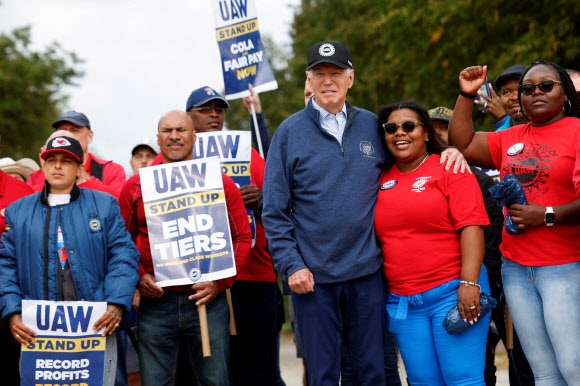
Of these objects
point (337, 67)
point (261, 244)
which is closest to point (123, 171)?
point (261, 244)

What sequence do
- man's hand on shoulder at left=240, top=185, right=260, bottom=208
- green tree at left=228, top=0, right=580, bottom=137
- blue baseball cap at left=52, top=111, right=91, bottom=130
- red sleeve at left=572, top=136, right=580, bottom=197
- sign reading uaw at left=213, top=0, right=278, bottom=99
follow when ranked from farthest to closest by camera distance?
green tree at left=228, top=0, right=580, bottom=137 < sign reading uaw at left=213, top=0, right=278, bottom=99 < blue baseball cap at left=52, top=111, right=91, bottom=130 < man's hand on shoulder at left=240, top=185, right=260, bottom=208 < red sleeve at left=572, top=136, right=580, bottom=197

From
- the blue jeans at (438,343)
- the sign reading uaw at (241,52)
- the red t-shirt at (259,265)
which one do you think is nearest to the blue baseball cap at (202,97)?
the sign reading uaw at (241,52)

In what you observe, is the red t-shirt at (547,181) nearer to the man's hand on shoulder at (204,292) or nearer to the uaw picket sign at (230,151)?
the man's hand on shoulder at (204,292)

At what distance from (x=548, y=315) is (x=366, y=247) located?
1184 mm

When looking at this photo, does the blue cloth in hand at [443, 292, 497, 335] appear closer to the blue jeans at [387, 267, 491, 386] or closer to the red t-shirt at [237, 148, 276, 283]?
the blue jeans at [387, 267, 491, 386]

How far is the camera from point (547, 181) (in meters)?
4.94

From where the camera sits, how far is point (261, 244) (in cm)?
698

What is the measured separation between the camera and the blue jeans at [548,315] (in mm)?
4801

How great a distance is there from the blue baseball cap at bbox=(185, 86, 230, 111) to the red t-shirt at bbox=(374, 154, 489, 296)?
2513mm

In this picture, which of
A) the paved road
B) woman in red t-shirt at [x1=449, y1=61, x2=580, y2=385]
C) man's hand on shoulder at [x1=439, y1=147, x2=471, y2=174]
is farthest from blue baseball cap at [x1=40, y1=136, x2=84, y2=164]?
the paved road

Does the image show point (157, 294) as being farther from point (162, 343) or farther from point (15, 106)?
point (15, 106)

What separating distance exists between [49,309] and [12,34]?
66.8 feet

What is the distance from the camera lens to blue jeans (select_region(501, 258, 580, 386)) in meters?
4.80

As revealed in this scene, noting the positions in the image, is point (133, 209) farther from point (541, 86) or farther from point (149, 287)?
point (541, 86)
